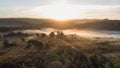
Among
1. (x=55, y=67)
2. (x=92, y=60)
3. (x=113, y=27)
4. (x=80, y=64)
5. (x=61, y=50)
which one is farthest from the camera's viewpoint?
(x=113, y=27)

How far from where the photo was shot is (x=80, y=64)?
15984 mm

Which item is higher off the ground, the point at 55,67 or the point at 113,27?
the point at 55,67

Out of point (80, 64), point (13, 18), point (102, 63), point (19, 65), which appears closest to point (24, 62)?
point (19, 65)

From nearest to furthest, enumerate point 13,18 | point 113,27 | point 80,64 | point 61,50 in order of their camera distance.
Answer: point 80,64
point 61,50
point 113,27
point 13,18

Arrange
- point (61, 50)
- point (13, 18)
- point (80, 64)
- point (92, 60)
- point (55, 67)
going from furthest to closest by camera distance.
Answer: point (13, 18)
point (61, 50)
point (92, 60)
point (80, 64)
point (55, 67)

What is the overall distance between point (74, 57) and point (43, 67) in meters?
2.22

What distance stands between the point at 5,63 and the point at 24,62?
1.00 m

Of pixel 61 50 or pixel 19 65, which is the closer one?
pixel 19 65

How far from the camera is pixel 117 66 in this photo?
16.9 m

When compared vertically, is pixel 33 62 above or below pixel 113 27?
above

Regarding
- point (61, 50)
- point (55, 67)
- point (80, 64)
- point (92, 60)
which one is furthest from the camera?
point (61, 50)

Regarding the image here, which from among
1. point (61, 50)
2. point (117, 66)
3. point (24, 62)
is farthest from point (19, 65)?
point (117, 66)

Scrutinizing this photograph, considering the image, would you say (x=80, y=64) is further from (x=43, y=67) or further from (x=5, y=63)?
(x=5, y=63)

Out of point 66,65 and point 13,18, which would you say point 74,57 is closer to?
point 66,65
